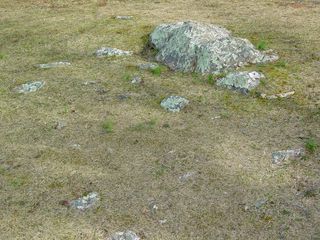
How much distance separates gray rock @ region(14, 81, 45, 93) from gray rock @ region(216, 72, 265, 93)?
7.22m

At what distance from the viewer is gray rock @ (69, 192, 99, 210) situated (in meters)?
12.3

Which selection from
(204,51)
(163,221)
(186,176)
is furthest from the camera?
(204,51)

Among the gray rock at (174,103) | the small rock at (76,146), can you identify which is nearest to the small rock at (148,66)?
the gray rock at (174,103)

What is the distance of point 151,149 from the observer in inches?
577

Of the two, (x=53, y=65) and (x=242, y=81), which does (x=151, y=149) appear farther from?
(x=53, y=65)

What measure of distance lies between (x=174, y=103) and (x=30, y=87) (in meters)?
6.19

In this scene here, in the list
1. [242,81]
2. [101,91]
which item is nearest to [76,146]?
[101,91]

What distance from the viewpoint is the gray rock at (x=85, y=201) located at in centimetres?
1228

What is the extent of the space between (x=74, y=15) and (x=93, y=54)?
8.90m

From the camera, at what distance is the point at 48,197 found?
1266 centimetres

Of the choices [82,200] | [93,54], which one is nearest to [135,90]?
[93,54]

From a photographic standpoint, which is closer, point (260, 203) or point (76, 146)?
point (260, 203)

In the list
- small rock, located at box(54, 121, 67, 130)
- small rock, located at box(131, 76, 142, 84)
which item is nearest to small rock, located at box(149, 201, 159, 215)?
small rock, located at box(54, 121, 67, 130)

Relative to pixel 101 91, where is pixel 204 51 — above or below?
above
